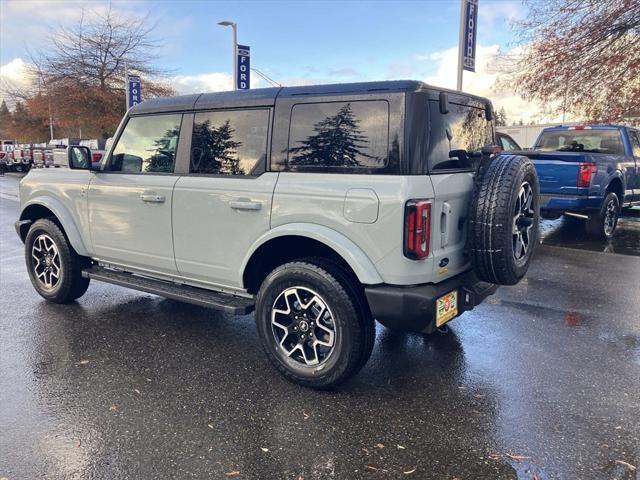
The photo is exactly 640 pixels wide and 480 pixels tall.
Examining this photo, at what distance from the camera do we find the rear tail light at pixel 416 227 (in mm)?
3137

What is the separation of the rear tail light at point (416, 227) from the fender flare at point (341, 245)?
264 mm

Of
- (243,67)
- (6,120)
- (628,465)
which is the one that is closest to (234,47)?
(243,67)

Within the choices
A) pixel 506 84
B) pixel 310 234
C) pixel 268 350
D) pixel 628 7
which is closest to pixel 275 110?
pixel 310 234

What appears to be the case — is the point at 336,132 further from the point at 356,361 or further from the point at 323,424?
the point at 323,424

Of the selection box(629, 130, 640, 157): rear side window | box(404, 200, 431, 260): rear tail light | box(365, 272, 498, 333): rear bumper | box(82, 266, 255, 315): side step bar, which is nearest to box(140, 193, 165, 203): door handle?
box(82, 266, 255, 315): side step bar

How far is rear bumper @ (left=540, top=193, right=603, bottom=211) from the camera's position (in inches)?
336

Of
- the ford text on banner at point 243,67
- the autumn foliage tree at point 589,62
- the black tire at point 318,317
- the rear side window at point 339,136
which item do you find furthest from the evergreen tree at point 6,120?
the black tire at point 318,317

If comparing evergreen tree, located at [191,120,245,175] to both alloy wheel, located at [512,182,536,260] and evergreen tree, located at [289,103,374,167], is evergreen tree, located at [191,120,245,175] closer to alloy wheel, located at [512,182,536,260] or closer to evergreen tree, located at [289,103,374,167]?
evergreen tree, located at [289,103,374,167]

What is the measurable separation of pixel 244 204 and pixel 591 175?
6.78 meters

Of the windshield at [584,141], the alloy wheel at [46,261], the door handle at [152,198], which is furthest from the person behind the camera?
the windshield at [584,141]

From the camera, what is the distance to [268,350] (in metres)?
3.74

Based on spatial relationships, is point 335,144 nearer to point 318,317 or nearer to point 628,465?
point 318,317

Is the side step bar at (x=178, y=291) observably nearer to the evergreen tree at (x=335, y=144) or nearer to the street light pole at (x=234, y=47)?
the evergreen tree at (x=335, y=144)

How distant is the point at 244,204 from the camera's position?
12.4 ft
